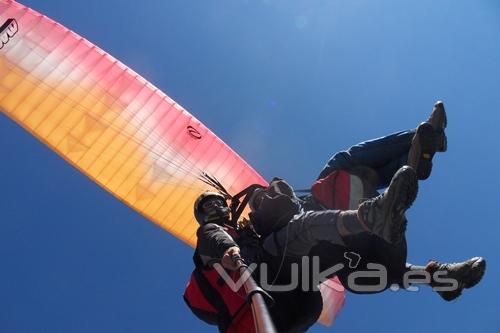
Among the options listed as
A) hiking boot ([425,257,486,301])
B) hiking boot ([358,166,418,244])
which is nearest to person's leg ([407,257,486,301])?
hiking boot ([425,257,486,301])

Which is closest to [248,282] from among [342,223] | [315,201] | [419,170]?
[342,223]

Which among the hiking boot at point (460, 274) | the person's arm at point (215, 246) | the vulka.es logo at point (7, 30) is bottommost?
the person's arm at point (215, 246)

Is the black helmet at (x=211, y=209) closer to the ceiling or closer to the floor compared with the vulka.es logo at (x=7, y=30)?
closer to the floor

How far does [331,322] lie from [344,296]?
374mm

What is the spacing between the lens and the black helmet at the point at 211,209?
181 inches

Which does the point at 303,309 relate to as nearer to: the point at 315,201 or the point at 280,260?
the point at 280,260

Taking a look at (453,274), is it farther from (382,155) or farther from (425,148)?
(382,155)

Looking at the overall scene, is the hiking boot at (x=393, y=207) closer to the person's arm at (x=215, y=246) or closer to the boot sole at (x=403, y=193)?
the boot sole at (x=403, y=193)

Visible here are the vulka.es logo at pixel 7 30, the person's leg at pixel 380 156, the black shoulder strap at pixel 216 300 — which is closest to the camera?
the black shoulder strap at pixel 216 300

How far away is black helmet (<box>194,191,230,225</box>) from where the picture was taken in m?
4.60

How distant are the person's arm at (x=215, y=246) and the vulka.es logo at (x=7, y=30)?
4.17 meters

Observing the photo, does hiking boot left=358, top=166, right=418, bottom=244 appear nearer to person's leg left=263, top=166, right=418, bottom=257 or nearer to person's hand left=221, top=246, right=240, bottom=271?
person's leg left=263, top=166, right=418, bottom=257

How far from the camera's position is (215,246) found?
11.5ft

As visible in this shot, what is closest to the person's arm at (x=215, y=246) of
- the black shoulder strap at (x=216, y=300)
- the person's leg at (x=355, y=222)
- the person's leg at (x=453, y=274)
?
the black shoulder strap at (x=216, y=300)
